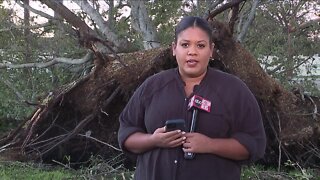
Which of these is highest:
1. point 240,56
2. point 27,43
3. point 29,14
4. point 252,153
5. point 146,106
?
point 29,14

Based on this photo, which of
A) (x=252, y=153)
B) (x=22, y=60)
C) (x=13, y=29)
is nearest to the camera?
(x=252, y=153)

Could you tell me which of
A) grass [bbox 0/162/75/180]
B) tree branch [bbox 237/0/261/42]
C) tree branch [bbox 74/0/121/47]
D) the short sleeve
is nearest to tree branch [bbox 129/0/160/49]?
tree branch [bbox 74/0/121/47]

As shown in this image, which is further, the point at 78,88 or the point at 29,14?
the point at 29,14

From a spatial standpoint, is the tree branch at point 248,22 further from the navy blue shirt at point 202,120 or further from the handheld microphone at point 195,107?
the handheld microphone at point 195,107

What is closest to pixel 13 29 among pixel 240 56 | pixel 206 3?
pixel 206 3

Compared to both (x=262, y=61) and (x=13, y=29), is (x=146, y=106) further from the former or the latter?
(x=13, y=29)

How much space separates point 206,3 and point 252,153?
377 inches

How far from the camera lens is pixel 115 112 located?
695cm

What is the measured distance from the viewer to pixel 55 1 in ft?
38.6

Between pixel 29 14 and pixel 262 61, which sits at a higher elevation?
pixel 29 14

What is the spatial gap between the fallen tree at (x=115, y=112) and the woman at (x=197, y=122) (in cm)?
349

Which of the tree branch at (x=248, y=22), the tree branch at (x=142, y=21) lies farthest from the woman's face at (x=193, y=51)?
the tree branch at (x=142, y=21)

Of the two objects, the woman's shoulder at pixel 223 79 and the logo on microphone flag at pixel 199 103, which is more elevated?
the woman's shoulder at pixel 223 79

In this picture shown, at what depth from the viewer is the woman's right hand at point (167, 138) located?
102 inches
